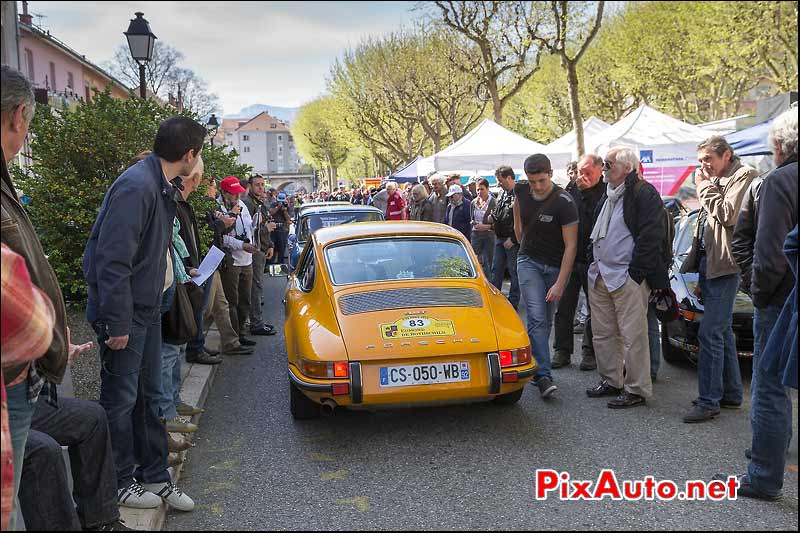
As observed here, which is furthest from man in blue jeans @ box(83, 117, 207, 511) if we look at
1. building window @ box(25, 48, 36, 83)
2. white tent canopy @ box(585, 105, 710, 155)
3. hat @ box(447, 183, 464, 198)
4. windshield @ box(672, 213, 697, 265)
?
building window @ box(25, 48, 36, 83)

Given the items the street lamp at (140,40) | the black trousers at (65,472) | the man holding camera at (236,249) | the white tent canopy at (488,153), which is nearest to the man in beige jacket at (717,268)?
the black trousers at (65,472)

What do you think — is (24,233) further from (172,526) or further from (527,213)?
(527,213)

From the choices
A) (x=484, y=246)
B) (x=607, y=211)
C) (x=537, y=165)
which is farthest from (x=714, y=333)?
(x=484, y=246)

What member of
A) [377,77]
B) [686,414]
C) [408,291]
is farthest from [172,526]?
[377,77]

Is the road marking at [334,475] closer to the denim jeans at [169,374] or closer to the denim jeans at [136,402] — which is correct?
the denim jeans at [136,402]

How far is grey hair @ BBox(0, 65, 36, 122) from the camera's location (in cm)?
237

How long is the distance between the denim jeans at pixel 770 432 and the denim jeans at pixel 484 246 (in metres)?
7.52

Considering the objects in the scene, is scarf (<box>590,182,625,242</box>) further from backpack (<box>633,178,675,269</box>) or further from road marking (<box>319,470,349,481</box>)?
road marking (<box>319,470,349,481</box>)

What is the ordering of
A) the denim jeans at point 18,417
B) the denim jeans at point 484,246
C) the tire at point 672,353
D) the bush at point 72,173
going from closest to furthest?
the denim jeans at point 18,417 < the tire at point 672,353 < the bush at point 72,173 < the denim jeans at point 484,246

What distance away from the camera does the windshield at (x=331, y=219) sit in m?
11.4

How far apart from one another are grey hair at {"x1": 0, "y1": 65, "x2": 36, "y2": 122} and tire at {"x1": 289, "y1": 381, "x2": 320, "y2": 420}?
3.00 metres

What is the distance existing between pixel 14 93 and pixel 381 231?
3596mm

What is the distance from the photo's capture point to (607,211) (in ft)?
17.9

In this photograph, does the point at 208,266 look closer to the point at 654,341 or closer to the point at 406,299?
the point at 406,299
